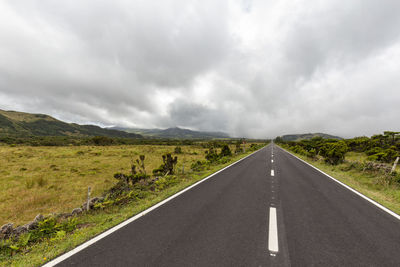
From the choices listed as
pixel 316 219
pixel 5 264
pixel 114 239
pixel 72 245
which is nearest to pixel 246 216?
pixel 316 219

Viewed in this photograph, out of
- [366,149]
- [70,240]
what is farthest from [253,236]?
[366,149]

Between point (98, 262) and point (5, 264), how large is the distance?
1983 millimetres

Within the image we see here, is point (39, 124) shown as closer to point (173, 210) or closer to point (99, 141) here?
point (99, 141)

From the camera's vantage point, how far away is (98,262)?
9.07ft

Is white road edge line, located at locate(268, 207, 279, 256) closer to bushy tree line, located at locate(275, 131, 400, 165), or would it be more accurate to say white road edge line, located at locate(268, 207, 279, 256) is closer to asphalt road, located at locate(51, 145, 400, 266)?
asphalt road, located at locate(51, 145, 400, 266)

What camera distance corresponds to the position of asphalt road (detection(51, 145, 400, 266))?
9.33 feet

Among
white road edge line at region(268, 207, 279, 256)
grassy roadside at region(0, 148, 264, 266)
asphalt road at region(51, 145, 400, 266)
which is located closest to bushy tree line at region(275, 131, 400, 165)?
asphalt road at region(51, 145, 400, 266)

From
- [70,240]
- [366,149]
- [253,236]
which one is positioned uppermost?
[366,149]

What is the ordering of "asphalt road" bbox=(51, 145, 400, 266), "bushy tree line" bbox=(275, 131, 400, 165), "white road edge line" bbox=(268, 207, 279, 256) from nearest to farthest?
"asphalt road" bbox=(51, 145, 400, 266) < "white road edge line" bbox=(268, 207, 279, 256) < "bushy tree line" bbox=(275, 131, 400, 165)

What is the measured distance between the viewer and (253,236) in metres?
3.55

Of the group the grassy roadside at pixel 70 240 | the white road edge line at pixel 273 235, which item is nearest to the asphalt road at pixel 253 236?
the white road edge line at pixel 273 235

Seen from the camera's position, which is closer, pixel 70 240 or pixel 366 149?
pixel 70 240

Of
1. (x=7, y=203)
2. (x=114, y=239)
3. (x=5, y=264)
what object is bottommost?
(x=7, y=203)

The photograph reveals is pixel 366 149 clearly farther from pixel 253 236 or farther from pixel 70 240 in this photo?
pixel 70 240
